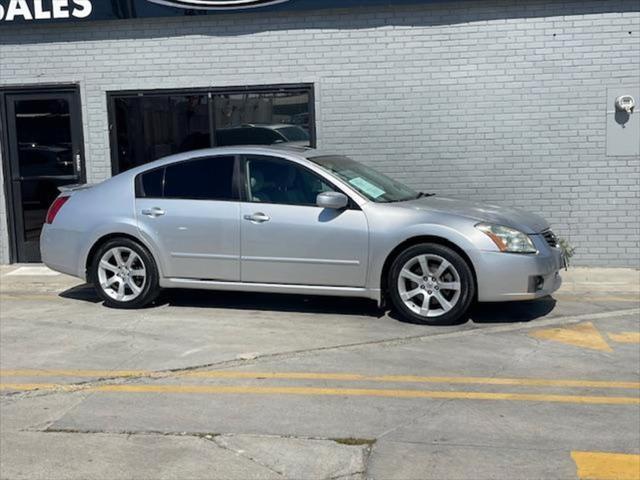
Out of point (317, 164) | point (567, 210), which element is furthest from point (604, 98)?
point (317, 164)

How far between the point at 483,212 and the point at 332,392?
9.36 feet

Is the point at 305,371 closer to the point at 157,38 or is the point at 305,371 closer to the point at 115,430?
the point at 115,430

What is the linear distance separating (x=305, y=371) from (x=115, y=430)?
1677 mm

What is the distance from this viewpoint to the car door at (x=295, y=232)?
308 inches

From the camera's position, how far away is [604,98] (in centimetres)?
1039

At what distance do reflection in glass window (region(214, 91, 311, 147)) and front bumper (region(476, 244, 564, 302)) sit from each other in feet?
13.5

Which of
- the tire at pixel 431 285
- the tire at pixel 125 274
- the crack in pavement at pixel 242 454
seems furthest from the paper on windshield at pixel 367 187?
the crack in pavement at pixel 242 454

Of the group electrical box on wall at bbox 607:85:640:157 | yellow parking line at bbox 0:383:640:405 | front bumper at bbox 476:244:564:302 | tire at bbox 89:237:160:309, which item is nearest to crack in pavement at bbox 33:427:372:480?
yellow parking line at bbox 0:383:640:405

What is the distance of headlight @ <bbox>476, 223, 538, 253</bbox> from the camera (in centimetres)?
759

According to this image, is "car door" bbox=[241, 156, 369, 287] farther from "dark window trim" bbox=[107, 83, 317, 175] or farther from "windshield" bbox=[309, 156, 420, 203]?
"dark window trim" bbox=[107, 83, 317, 175]

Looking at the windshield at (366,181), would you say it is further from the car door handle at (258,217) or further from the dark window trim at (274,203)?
the car door handle at (258,217)

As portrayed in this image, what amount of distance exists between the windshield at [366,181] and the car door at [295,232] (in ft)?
0.89

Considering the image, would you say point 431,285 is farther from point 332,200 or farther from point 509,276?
point 332,200

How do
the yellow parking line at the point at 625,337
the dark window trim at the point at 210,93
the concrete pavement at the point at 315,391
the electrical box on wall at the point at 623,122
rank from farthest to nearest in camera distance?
the dark window trim at the point at 210,93 → the electrical box on wall at the point at 623,122 → the yellow parking line at the point at 625,337 → the concrete pavement at the point at 315,391
